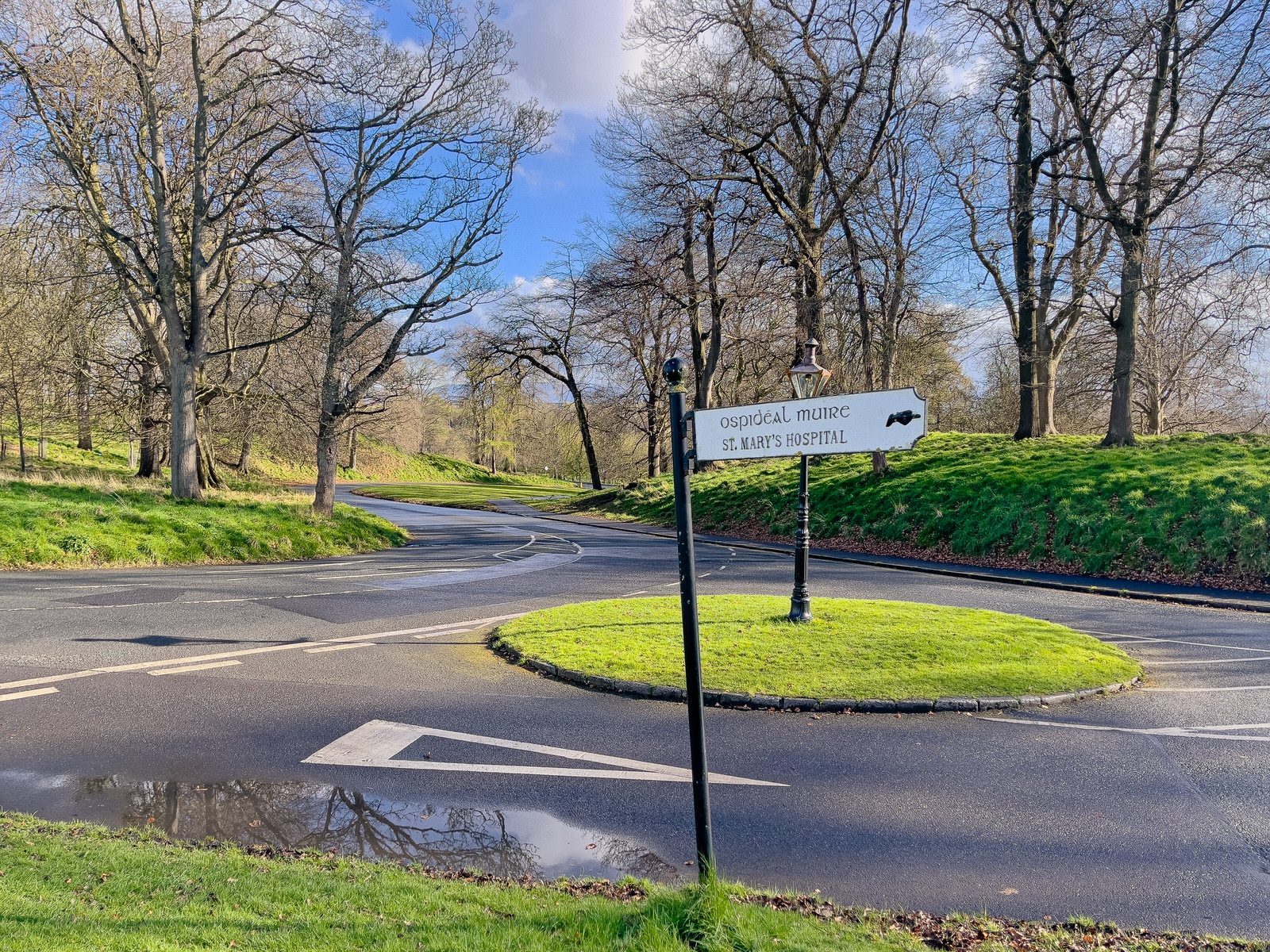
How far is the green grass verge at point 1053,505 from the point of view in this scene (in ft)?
51.0

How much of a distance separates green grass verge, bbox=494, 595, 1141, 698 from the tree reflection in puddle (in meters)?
2.92

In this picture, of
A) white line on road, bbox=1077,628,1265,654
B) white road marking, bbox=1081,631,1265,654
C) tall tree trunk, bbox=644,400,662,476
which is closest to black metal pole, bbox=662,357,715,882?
white line on road, bbox=1077,628,1265,654

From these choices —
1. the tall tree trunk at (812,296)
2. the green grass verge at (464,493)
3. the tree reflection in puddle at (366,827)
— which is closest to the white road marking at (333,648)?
the tree reflection in puddle at (366,827)

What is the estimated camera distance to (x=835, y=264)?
30109 millimetres

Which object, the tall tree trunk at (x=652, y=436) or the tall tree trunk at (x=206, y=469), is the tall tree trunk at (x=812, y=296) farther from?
the tall tree trunk at (x=206, y=469)

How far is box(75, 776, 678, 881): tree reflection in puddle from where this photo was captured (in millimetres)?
4230

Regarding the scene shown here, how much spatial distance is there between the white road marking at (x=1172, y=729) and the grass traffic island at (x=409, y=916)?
3.32 meters

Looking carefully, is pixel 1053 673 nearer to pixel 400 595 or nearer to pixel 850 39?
pixel 400 595

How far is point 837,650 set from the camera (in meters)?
8.46

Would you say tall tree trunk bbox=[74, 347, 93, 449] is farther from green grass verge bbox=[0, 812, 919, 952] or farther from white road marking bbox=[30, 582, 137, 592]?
green grass verge bbox=[0, 812, 919, 952]

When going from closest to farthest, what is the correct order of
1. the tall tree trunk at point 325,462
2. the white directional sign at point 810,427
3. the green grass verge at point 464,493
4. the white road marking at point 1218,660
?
1. the white directional sign at point 810,427
2. the white road marking at point 1218,660
3. the tall tree trunk at point 325,462
4. the green grass verge at point 464,493

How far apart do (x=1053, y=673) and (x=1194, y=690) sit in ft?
4.69

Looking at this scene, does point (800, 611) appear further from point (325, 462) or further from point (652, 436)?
point (652, 436)

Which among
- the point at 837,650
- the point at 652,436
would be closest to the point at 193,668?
the point at 837,650
